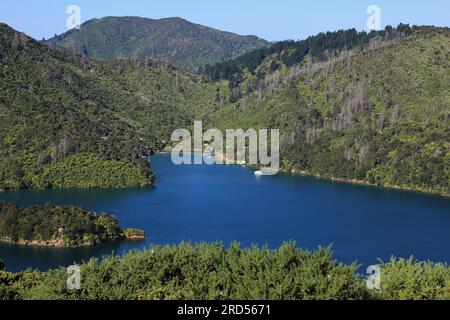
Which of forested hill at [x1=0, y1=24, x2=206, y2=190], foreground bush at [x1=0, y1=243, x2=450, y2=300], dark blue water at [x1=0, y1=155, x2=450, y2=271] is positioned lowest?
dark blue water at [x1=0, y1=155, x2=450, y2=271]

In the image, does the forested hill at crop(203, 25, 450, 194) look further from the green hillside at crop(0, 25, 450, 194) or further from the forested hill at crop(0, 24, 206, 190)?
the forested hill at crop(0, 24, 206, 190)

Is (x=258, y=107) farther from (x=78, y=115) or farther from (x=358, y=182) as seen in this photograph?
(x=78, y=115)

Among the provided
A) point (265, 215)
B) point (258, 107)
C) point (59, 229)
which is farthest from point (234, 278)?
point (258, 107)

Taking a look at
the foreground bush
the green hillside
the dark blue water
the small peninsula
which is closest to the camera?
the foreground bush

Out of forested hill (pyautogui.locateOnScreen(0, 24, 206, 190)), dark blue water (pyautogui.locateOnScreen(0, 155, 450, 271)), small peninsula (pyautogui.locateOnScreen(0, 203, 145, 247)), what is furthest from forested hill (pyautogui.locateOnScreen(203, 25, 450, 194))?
small peninsula (pyautogui.locateOnScreen(0, 203, 145, 247))

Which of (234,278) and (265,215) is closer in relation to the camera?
(234,278)

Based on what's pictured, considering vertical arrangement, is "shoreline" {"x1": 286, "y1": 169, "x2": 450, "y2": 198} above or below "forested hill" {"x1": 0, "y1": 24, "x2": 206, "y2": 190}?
below

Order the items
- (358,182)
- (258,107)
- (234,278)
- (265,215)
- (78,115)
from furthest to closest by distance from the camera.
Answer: (258,107), (78,115), (358,182), (265,215), (234,278)

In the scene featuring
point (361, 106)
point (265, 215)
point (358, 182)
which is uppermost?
point (361, 106)
